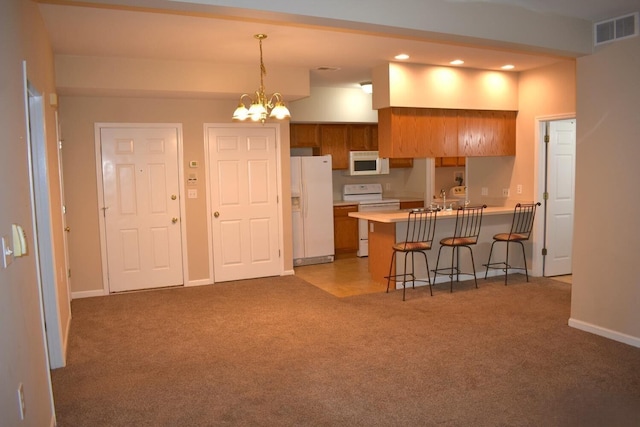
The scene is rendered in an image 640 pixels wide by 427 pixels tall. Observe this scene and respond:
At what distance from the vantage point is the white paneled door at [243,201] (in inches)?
253

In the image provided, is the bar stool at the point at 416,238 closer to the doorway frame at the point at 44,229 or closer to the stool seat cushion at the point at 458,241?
the stool seat cushion at the point at 458,241

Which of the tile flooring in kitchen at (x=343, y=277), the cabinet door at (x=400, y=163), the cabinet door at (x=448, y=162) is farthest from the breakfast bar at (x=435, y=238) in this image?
the cabinet door at (x=448, y=162)

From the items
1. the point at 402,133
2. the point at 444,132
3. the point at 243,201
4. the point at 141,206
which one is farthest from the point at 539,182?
the point at 141,206

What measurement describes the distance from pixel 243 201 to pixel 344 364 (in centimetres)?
330

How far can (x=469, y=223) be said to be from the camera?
20.9 ft

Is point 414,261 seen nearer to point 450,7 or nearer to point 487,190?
point 487,190

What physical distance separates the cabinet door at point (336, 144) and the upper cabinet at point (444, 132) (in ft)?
6.83

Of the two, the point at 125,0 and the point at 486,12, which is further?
the point at 486,12

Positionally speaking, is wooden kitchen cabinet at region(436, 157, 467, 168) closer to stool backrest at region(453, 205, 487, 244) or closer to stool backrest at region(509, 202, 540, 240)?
stool backrest at region(509, 202, 540, 240)

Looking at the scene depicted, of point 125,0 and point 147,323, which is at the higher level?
point 125,0

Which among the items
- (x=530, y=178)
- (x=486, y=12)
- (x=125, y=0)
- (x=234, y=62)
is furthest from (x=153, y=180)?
(x=530, y=178)

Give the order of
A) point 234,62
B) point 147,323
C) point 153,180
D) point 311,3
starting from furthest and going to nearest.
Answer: point 153,180 → point 234,62 → point 147,323 → point 311,3

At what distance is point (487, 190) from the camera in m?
7.15

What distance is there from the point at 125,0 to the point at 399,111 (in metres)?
3.76
